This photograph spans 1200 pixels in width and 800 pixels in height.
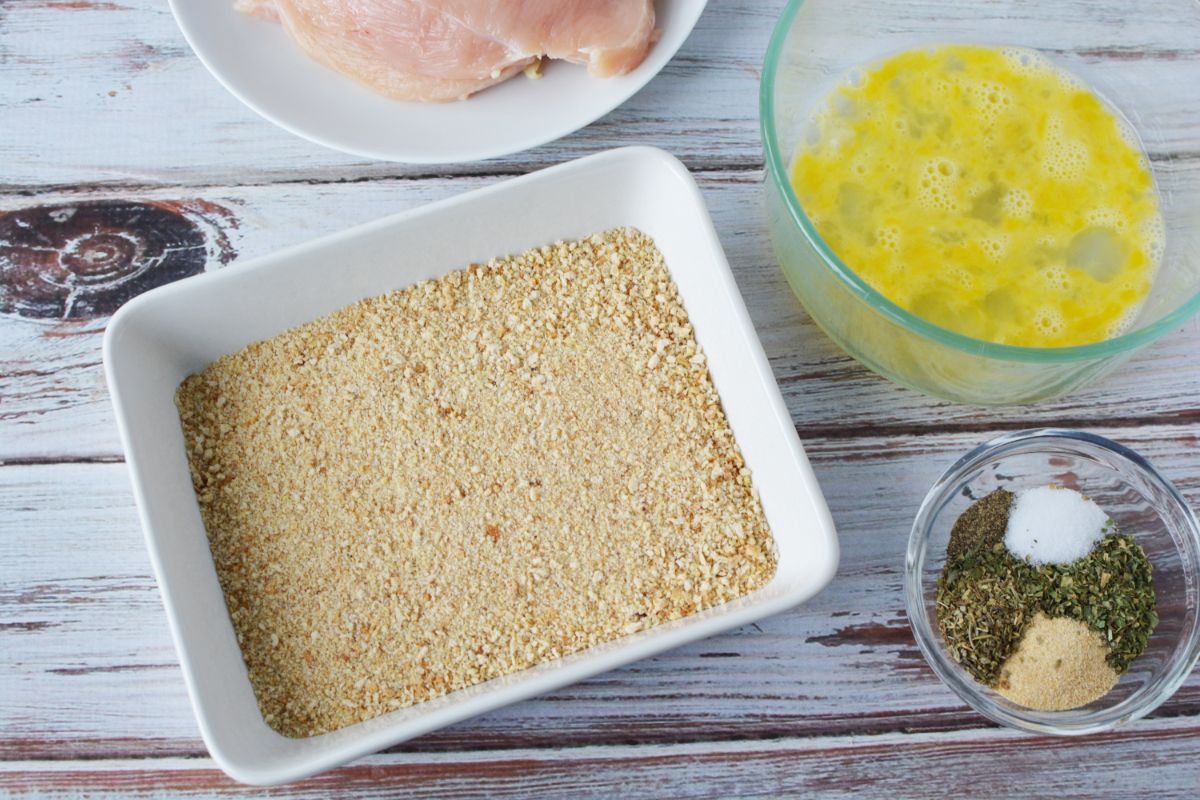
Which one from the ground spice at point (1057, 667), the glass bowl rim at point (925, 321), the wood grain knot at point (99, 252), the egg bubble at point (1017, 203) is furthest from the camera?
the wood grain knot at point (99, 252)

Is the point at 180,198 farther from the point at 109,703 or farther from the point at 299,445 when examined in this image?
the point at 109,703

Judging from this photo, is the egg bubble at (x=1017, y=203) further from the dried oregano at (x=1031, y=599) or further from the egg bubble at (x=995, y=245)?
the dried oregano at (x=1031, y=599)

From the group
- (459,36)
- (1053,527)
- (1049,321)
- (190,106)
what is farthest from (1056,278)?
(190,106)

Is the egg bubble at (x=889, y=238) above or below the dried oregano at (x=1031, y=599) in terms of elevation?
above

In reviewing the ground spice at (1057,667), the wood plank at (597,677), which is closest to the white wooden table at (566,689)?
the wood plank at (597,677)

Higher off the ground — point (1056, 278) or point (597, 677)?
point (1056, 278)

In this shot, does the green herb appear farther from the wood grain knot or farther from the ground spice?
the wood grain knot

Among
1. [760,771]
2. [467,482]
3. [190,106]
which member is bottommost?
[760,771]

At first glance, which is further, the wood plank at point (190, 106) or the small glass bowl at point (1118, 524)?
the wood plank at point (190, 106)

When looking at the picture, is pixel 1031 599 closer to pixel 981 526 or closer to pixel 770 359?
Answer: pixel 981 526
